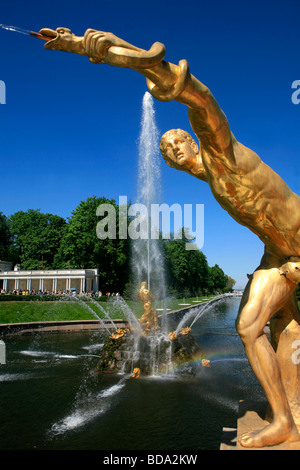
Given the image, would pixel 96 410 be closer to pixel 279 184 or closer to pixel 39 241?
pixel 279 184

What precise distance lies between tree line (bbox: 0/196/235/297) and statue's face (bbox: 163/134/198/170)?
37959 mm

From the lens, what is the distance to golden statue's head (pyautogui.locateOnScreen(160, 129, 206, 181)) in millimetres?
3605

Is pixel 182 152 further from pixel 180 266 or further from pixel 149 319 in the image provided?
pixel 180 266

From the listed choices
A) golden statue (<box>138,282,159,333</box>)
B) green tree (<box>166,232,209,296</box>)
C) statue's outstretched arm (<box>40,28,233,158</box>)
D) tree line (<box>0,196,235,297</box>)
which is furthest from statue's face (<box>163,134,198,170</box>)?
green tree (<box>166,232,209,296</box>)

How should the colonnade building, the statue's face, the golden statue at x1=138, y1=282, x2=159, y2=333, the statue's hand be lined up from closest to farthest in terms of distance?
the statue's hand
the statue's face
the golden statue at x1=138, y1=282, x2=159, y2=333
the colonnade building

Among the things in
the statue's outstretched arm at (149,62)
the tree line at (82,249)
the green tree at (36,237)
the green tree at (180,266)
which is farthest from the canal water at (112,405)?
the green tree at (36,237)

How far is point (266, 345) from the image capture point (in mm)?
3256

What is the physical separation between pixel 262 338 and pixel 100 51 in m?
2.65

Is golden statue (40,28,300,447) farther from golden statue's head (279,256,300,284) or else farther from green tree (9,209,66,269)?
green tree (9,209,66,269)

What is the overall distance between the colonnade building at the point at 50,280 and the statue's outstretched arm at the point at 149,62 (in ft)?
150

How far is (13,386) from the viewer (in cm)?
998

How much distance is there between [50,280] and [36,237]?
7.37 meters

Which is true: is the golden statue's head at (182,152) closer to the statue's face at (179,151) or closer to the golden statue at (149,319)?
the statue's face at (179,151)

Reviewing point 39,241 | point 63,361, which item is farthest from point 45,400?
point 39,241
